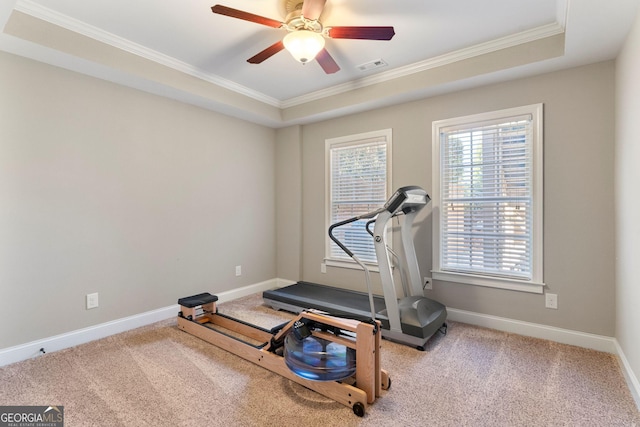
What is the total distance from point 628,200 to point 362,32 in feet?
7.09

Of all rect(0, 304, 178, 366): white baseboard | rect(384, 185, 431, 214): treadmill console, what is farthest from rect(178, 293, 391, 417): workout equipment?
rect(0, 304, 178, 366): white baseboard

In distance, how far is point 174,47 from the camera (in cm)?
281

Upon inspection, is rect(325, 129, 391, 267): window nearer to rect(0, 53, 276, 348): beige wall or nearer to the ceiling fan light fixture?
rect(0, 53, 276, 348): beige wall

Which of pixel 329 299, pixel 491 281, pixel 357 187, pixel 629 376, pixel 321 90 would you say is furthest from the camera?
pixel 357 187

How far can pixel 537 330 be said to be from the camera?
2.83 meters

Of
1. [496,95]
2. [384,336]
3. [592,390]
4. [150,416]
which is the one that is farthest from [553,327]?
[150,416]

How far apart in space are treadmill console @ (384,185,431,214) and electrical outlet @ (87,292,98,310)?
280 cm

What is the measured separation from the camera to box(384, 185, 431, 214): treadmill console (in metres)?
2.66

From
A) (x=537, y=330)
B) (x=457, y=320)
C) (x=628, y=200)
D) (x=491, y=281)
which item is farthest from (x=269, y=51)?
(x=537, y=330)

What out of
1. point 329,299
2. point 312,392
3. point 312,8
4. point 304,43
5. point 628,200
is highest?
point 312,8

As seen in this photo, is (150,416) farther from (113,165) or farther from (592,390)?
(592,390)

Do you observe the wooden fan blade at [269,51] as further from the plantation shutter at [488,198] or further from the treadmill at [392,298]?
the plantation shutter at [488,198]

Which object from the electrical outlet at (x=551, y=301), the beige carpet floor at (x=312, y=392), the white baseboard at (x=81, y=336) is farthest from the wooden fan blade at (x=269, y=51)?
the electrical outlet at (x=551, y=301)

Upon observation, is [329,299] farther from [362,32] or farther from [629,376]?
[362,32]
